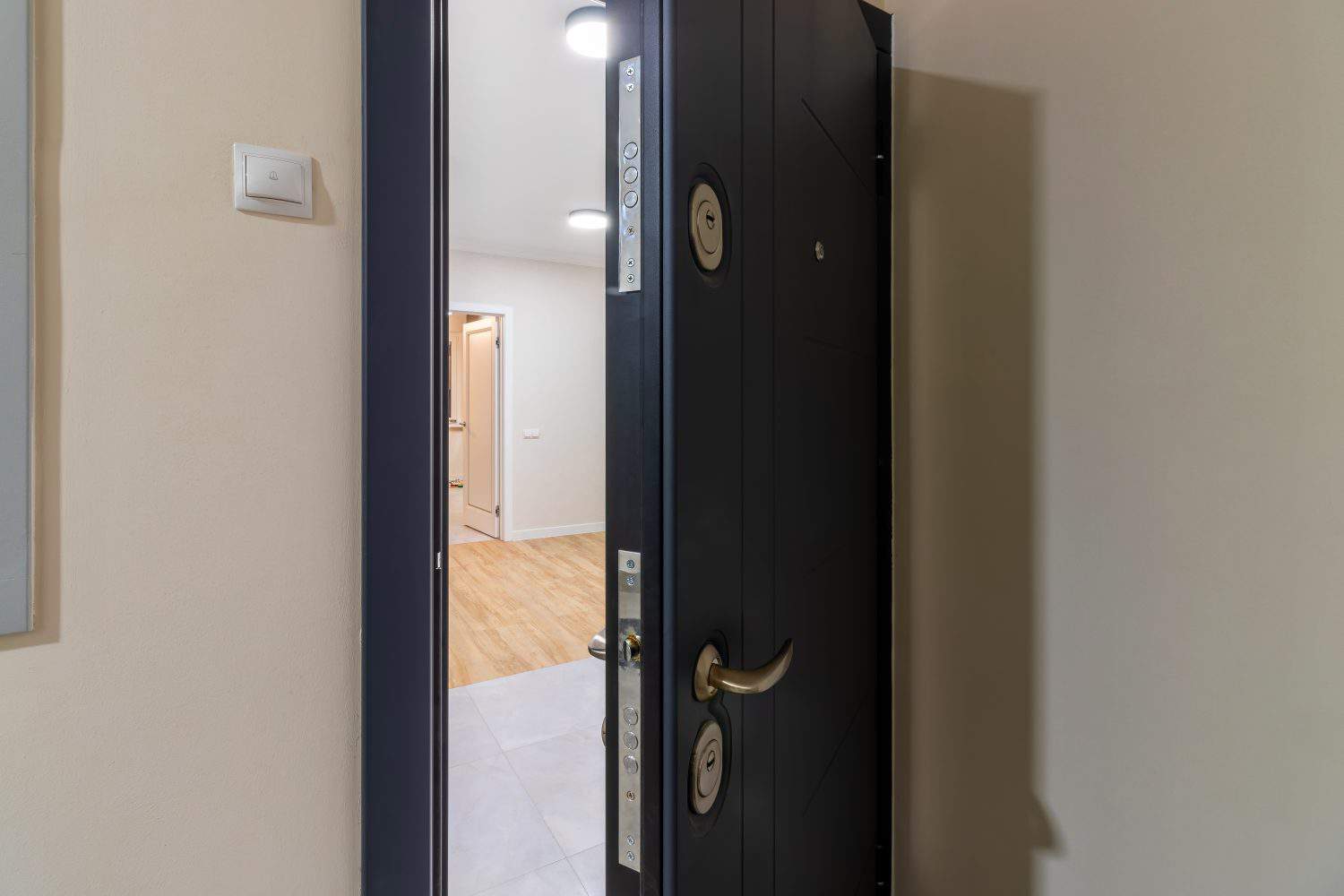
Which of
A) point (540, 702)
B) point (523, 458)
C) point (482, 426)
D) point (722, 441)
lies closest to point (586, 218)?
point (523, 458)

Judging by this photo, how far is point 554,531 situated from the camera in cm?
598

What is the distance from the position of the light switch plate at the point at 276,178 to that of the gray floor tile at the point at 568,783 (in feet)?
5.13

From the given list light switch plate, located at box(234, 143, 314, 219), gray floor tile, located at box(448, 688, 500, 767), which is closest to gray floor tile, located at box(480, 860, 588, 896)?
gray floor tile, located at box(448, 688, 500, 767)

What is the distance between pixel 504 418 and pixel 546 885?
4431mm

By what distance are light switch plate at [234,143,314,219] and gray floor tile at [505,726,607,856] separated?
156cm

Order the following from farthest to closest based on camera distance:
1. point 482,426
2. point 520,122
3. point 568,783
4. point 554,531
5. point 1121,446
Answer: point 482,426
point 554,531
point 520,122
point 568,783
point 1121,446

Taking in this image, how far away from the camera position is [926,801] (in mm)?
1153

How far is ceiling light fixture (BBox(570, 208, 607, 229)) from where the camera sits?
14.0 ft

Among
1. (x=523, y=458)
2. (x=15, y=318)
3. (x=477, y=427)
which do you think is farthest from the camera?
(x=477, y=427)

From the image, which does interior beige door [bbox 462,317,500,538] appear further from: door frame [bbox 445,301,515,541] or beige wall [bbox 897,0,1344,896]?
beige wall [bbox 897,0,1344,896]

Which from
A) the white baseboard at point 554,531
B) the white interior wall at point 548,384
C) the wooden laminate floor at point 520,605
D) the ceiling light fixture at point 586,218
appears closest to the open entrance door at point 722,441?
the wooden laminate floor at point 520,605

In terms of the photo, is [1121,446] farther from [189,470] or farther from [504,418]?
[504,418]

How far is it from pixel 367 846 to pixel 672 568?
86 centimetres

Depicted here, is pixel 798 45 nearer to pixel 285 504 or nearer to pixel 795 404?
pixel 795 404
